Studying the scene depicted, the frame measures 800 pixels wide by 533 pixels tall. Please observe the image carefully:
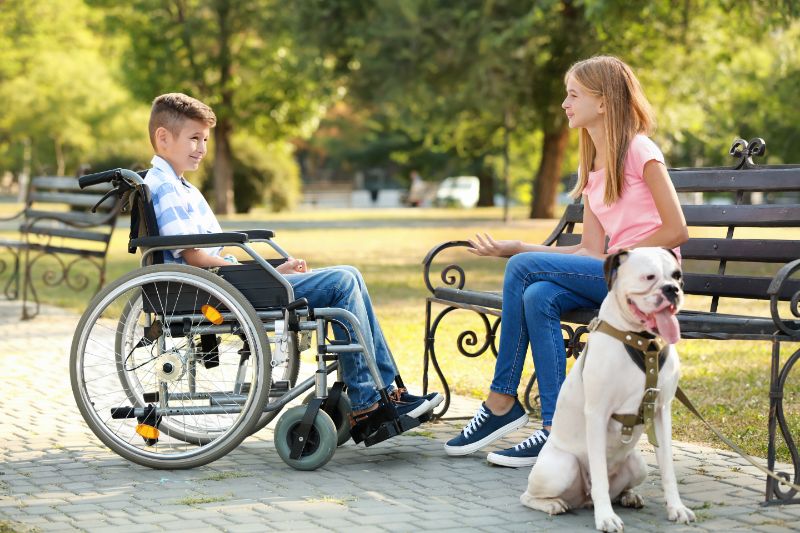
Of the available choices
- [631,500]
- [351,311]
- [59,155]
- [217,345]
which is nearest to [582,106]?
[351,311]

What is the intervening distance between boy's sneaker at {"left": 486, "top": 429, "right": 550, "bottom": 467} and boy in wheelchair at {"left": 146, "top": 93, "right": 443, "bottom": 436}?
39 centimetres

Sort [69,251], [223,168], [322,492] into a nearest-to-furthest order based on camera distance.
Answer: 1. [322,492]
2. [69,251]
3. [223,168]

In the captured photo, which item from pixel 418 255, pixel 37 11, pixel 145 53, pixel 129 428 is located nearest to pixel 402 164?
pixel 37 11

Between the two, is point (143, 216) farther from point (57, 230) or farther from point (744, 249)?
point (57, 230)

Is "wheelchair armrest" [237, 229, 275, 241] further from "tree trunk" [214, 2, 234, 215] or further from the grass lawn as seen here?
"tree trunk" [214, 2, 234, 215]

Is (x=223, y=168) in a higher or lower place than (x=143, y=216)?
higher

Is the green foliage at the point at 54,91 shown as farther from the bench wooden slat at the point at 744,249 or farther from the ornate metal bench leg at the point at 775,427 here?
the ornate metal bench leg at the point at 775,427

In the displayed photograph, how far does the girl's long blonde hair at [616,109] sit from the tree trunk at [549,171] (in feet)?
80.8

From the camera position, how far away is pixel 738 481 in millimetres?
4758

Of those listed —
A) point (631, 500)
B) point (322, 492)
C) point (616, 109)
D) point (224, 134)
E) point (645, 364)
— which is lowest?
point (322, 492)

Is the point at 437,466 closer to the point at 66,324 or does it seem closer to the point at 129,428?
the point at 129,428

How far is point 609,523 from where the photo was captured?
395 cm

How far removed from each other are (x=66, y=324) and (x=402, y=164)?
55038 mm

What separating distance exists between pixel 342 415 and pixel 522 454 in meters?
0.81
